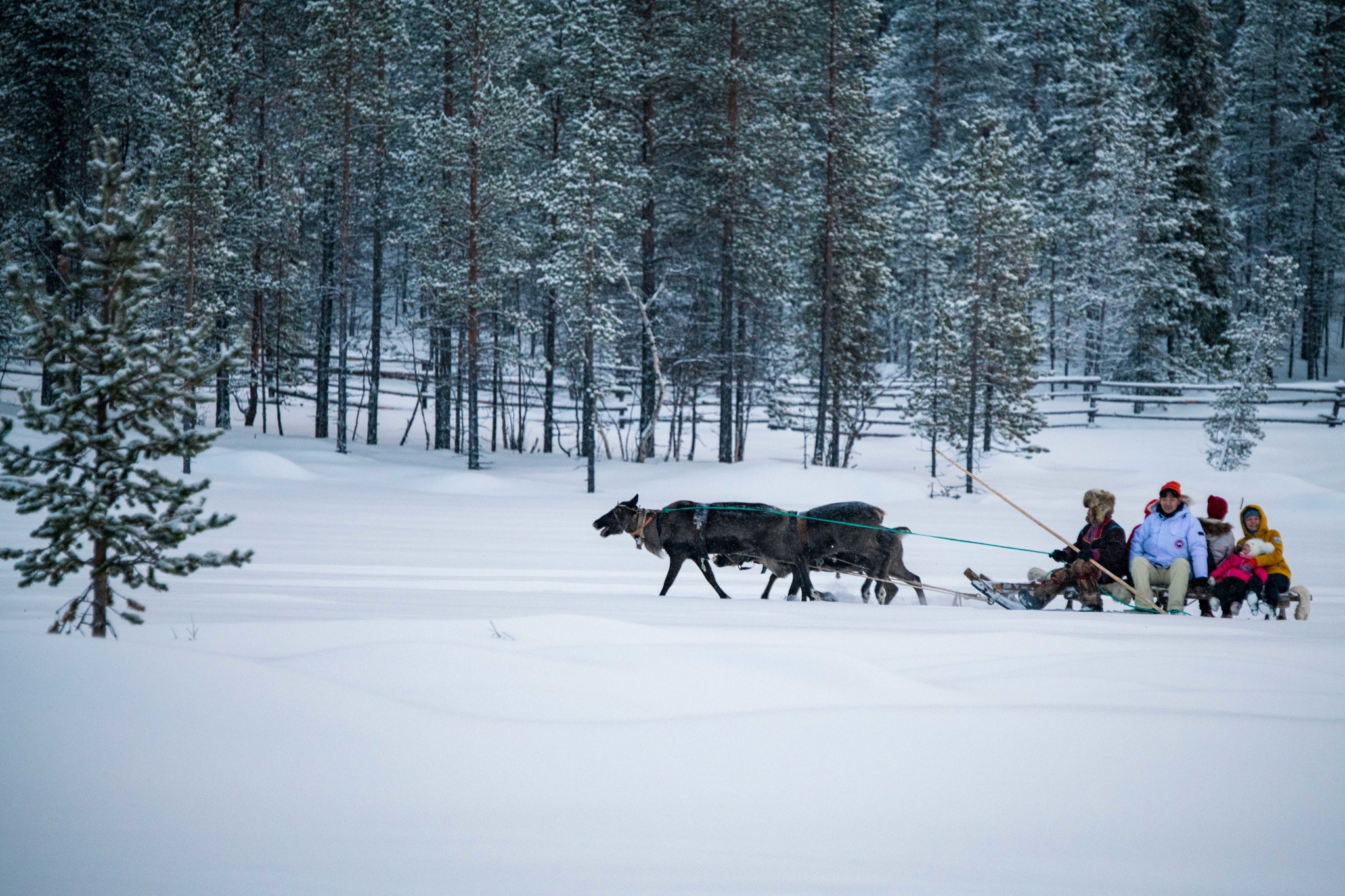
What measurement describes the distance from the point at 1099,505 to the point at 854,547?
98.5 inches

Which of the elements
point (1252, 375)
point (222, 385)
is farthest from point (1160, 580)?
point (222, 385)

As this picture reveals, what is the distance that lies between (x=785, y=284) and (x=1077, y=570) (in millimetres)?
17142

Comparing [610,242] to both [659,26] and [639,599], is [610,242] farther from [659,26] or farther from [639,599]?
[639,599]

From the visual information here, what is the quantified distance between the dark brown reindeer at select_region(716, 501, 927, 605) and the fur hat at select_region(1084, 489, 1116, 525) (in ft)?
6.26

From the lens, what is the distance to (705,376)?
86.7ft

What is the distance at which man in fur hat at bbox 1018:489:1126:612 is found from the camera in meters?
9.12

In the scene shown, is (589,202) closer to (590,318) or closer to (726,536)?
(590,318)

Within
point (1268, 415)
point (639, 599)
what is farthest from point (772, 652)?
point (1268, 415)

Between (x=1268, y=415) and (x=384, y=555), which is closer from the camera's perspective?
(x=384, y=555)

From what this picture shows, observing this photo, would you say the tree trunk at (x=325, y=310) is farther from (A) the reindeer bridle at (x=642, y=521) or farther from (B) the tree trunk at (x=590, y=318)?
(A) the reindeer bridle at (x=642, y=521)

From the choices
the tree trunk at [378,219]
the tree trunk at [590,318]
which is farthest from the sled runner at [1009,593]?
the tree trunk at [378,219]

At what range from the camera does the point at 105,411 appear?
577 cm

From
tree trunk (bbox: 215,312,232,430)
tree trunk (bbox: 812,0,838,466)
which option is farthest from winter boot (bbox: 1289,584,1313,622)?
tree trunk (bbox: 215,312,232,430)

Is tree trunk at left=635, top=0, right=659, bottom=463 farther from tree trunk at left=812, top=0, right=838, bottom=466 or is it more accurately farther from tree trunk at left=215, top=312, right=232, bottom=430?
tree trunk at left=215, top=312, right=232, bottom=430
